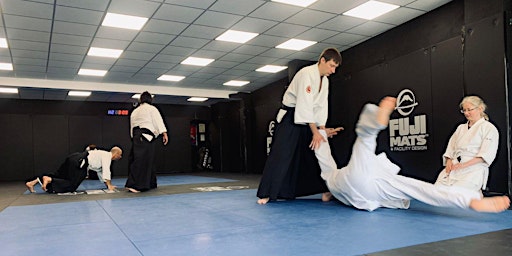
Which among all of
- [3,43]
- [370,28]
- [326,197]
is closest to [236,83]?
[370,28]

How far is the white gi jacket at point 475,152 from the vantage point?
10.7 feet

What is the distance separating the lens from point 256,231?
2391 millimetres

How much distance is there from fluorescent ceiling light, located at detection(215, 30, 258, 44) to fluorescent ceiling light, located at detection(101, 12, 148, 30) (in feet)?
4.78

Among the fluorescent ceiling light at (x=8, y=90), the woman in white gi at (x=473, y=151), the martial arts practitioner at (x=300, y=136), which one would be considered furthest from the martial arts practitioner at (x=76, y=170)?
the fluorescent ceiling light at (x=8, y=90)

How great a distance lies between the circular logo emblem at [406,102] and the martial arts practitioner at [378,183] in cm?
317

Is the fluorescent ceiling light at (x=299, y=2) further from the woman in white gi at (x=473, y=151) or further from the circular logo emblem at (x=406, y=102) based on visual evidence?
the woman in white gi at (x=473, y=151)

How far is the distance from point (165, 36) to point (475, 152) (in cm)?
533

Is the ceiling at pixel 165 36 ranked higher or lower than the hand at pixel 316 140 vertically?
higher

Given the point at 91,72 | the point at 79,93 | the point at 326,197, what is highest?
the point at 91,72

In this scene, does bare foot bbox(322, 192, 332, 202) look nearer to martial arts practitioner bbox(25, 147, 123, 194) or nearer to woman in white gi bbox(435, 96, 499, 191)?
woman in white gi bbox(435, 96, 499, 191)

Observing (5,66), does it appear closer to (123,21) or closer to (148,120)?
(123,21)

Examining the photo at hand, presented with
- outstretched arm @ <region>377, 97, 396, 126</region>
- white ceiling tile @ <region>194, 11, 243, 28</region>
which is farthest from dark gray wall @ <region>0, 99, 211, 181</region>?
outstretched arm @ <region>377, 97, 396, 126</region>

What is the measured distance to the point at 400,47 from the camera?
635 cm

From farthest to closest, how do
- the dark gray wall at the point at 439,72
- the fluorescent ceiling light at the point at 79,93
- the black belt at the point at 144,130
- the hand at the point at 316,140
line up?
the fluorescent ceiling light at the point at 79,93
the black belt at the point at 144,130
the dark gray wall at the point at 439,72
the hand at the point at 316,140
